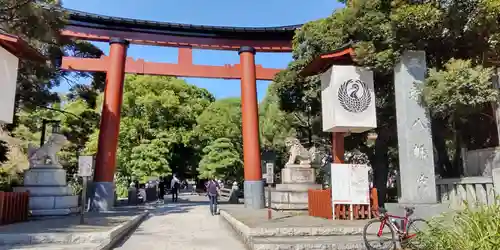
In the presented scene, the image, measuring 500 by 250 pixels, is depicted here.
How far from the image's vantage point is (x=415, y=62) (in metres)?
9.31

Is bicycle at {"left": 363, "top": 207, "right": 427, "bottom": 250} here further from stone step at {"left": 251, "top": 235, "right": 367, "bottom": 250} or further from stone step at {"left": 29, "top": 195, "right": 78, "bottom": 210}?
stone step at {"left": 29, "top": 195, "right": 78, "bottom": 210}

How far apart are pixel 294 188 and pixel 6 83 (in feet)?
31.7

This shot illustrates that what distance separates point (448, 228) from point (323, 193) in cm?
535

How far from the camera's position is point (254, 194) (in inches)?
656

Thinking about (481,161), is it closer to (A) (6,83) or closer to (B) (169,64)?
(A) (6,83)

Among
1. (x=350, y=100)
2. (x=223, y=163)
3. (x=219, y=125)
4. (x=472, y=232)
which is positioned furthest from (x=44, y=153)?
(x=219, y=125)

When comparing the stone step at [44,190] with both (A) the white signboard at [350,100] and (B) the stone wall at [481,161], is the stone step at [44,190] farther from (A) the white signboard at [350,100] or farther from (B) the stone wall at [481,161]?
(B) the stone wall at [481,161]

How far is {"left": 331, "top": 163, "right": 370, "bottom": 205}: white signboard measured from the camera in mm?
10250

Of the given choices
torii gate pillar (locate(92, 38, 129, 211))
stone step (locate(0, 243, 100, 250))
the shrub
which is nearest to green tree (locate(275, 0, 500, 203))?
the shrub

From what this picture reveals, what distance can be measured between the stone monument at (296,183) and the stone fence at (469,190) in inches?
211

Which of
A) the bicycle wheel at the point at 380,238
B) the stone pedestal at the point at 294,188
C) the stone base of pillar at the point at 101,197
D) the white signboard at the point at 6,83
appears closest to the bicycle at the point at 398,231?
the bicycle wheel at the point at 380,238

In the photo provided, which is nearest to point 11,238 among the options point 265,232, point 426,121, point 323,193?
point 265,232

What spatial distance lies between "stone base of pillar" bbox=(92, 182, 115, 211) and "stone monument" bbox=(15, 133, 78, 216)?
4.39 ft

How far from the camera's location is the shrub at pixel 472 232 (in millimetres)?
4822
